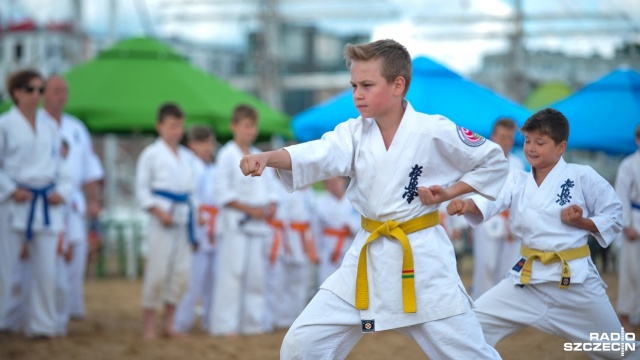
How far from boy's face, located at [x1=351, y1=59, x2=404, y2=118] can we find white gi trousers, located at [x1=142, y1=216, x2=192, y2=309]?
13.8 feet

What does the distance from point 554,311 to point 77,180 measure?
565 centimetres

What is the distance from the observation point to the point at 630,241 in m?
8.24

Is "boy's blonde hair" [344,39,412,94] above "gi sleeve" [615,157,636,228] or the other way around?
above

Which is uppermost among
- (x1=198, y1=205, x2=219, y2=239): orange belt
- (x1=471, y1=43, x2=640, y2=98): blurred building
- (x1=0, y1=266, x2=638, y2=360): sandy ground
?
(x1=471, y1=43, x2=640, y2=98): blurred building

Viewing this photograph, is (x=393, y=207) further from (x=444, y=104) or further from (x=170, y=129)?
(x=444, y=104)

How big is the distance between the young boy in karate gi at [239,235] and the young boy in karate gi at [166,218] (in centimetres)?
44

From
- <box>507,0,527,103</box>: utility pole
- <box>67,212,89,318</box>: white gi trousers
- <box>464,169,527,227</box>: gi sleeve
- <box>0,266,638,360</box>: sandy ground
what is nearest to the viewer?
<box>464,169,527,227</box>: gi sleeve

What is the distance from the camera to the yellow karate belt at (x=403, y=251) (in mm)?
4027

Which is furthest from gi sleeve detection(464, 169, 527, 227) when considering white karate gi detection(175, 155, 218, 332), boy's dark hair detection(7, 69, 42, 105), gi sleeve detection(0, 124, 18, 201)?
white karate gi detection(175, 155, 218, 332)

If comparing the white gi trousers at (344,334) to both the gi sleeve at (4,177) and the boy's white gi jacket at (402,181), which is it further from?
the gi sleeve at (4,177)

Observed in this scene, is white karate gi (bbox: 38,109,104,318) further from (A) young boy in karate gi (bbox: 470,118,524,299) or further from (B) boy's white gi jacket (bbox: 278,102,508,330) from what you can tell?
(B) boy's white gi jacket (bbox: 278,102,508,330)

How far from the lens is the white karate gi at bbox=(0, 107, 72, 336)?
759 centimetres

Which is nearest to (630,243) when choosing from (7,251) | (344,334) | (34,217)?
(344,334)

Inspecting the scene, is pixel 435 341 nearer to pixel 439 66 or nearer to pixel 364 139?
pixel 364 139
